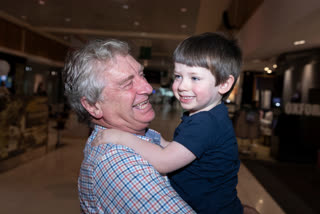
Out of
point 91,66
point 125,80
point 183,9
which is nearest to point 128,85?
point 125,80

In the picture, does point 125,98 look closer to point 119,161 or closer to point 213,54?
point 119,161

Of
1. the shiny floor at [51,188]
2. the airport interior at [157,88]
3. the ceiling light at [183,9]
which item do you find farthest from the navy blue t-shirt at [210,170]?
the ceiling light at [183,9]

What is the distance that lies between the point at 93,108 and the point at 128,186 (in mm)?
427

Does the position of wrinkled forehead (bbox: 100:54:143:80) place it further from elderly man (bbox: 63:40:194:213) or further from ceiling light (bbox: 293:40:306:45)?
ceiling light (bbox: 293:40:306:45)

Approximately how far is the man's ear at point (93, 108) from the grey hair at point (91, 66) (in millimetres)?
20

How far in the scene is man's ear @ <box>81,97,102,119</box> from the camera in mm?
1119

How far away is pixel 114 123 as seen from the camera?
114 centimetres

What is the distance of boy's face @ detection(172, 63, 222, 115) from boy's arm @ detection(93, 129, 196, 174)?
269 millimetres

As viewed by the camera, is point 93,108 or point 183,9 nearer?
point 93,108

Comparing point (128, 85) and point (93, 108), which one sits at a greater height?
point (128, 85)

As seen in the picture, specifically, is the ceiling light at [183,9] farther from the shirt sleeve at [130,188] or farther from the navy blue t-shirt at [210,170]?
the shirt sleeve at [130,188]

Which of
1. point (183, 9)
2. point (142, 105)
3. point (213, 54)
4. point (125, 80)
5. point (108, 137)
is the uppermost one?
point (183, 9)

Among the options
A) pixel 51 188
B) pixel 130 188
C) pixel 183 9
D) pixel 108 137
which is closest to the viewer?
pixel 130 188

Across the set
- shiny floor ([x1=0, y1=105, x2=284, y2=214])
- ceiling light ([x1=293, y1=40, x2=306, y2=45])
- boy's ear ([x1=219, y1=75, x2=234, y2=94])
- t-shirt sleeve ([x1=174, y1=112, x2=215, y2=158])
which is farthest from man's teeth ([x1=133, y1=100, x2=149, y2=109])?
ceiling light ([x1=293, y1=40, x2=306, y2=45])
